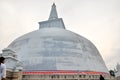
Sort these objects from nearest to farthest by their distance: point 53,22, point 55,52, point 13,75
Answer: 1. point 13,75
2. point 55,52
3. point 53,22

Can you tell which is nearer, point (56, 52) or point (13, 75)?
point (13, 75)

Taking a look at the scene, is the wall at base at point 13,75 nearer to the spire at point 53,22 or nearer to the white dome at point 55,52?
the white dome at point 55,52

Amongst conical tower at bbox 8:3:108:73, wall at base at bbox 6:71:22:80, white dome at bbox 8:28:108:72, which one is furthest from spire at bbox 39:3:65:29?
wall at base at bbox 6:71:22:80

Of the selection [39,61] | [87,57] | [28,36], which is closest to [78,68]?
[87,57]

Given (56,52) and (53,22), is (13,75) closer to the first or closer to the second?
(56,52)

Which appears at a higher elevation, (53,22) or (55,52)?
(53,22)

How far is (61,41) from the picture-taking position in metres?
26.3

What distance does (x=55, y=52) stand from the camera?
24531 mm

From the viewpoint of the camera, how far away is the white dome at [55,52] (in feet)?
76.0

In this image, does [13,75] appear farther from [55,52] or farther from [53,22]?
[53,22]

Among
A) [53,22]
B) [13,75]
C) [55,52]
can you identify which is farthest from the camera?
[53,22]

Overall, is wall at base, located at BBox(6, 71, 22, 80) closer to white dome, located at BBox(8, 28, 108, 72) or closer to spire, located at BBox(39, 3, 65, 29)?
white dome, located at BBox(8, 28, 108, 72)

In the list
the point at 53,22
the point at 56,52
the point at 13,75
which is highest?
the point at 53,22

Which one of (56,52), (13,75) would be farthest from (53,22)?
(13,75)
